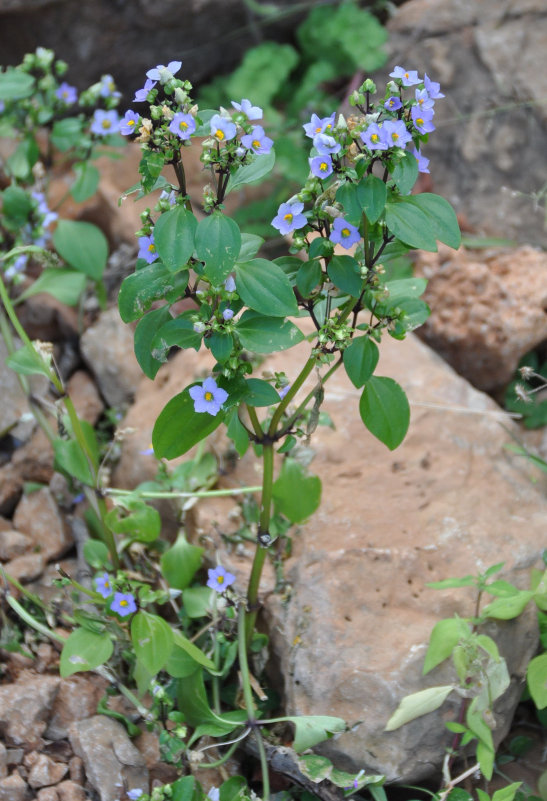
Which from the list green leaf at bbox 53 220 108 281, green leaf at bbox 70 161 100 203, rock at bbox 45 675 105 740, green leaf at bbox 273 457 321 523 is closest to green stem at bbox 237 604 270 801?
green leaf at bbox 273 457 321 523

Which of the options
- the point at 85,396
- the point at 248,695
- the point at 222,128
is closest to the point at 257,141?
the point at 222,128

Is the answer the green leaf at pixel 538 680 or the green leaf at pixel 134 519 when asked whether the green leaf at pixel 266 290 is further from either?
the green leaf at pixel 538 680

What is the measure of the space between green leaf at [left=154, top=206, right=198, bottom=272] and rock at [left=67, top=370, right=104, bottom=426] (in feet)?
5.23

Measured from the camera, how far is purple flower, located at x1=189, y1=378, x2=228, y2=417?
6.01ft

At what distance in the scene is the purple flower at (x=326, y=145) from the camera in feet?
5.44

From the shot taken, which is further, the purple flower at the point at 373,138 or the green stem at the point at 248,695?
the green stem at the point at 248,695

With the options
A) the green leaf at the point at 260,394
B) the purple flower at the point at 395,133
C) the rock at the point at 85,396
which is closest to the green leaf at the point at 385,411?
the green leaf at the point at 260,394

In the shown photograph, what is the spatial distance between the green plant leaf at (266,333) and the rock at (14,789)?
1.28 metres

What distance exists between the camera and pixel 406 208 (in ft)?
5.76

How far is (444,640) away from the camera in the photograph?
7.11ft

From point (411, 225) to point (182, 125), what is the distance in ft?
1.72

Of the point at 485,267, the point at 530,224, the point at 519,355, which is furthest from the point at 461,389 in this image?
the point at 530,224

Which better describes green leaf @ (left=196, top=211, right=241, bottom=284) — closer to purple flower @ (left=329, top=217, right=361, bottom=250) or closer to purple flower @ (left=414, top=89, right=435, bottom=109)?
purple flower @ (left=329, top=217, right=361, bottom=250)

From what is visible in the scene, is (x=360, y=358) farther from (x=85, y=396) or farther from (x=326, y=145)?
(x=85, y=396)
